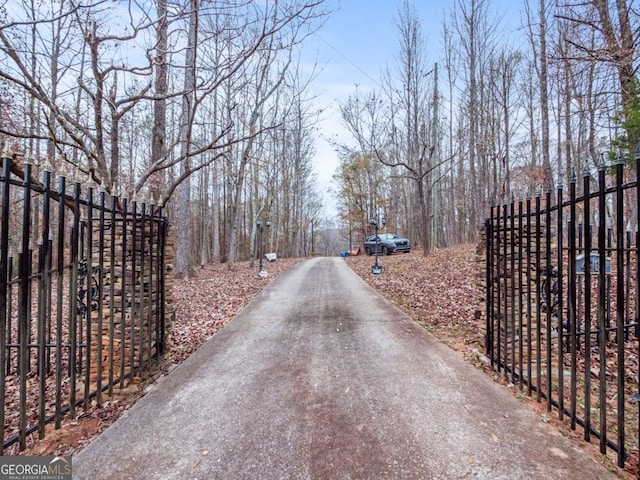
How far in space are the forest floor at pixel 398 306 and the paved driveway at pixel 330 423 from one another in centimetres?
18

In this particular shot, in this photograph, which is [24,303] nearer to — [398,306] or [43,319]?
[43,319]

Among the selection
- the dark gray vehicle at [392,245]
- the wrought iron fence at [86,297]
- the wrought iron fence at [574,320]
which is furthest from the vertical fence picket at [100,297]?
the dark gray vehicle at [392,245]

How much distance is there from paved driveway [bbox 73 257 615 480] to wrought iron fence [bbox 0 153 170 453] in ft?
1.46

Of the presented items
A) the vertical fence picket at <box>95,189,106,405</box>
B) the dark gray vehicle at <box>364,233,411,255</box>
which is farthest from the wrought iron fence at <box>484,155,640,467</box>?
the dark gray vehicle at <box>364,233,411,255</box>

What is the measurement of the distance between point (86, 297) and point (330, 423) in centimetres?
261

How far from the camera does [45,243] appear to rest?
2.26 metres

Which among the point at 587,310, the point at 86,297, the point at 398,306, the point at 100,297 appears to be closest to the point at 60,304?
the point at 100,297

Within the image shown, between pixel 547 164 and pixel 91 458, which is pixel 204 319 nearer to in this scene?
pixel 91 458

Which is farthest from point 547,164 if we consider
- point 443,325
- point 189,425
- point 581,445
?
point 189,425

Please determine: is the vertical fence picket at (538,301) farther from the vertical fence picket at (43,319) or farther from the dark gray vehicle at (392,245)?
the dark gray vehicle at (392,245)

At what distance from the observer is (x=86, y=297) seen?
3.13 m

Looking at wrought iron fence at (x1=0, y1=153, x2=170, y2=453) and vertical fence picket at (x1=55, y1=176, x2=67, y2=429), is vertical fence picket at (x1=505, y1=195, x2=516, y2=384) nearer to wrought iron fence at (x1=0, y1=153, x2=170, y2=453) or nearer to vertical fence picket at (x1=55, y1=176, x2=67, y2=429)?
wrought iron fence at (x1=0, y1=153, x2=170, y2=453)

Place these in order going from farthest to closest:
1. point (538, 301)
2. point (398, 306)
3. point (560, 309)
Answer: point (398, 306) → point (538, 301) → point (560, 309)

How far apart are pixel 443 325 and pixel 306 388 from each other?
9.80 ft
